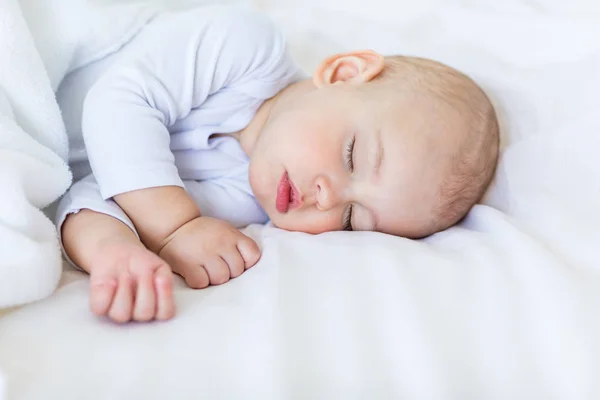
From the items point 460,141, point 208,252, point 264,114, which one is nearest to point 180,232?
point 208,252

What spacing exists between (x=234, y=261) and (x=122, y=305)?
0.64ft

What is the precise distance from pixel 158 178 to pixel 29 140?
0.19 m

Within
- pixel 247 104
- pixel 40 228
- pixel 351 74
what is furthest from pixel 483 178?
pixel 40 228

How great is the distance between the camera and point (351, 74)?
1127mm

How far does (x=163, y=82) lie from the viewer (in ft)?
3.49

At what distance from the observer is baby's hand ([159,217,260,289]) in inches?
33.8

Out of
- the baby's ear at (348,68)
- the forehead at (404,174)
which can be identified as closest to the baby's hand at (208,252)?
the forehead at (404,174)

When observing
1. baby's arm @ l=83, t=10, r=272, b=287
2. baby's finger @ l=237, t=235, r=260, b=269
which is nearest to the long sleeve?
baby's arm @ l=83, t=10, r=272, b=287

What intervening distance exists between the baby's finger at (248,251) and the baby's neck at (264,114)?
301 mm

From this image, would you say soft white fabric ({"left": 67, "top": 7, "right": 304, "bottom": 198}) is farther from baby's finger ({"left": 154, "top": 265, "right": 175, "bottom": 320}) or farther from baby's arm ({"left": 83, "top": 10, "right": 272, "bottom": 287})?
baby's finger ({"left": 154, "top": 265, "right": 175, "bottom": 320})

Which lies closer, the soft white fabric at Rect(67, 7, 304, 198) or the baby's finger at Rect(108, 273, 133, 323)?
the baby's finger at Rect(108, 273, 133, 323)

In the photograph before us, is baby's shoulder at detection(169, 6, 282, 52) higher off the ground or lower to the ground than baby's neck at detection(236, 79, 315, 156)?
higher

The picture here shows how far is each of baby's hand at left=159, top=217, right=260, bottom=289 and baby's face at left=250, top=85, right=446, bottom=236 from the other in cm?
12

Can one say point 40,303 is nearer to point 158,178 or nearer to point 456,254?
point 158,178
